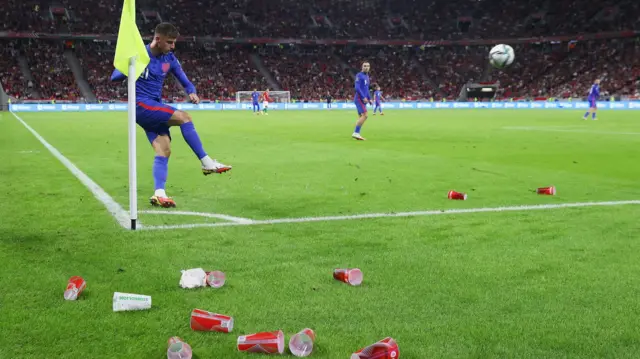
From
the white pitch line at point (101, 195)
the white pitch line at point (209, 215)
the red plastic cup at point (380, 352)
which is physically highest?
the red plastic cup at point (380, 352)

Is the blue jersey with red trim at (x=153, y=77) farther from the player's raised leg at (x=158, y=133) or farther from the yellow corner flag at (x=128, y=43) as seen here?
the yellow corner flag at (x=128, y=43)

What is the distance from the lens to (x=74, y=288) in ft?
11.8

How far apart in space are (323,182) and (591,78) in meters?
56.9

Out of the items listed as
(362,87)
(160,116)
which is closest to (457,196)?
(160,116)

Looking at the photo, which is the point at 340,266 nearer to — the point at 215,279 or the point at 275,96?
the point at 215,279

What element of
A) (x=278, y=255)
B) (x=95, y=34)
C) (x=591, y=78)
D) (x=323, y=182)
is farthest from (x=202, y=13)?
(x=278, y=255)

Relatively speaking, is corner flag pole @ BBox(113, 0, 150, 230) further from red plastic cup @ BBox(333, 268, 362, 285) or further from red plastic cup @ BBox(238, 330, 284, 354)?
red plastic cup @ BBox(238, 330, 284, 354)

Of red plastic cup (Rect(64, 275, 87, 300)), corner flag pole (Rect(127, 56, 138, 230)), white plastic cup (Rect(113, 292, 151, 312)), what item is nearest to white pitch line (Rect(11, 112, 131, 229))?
corner flag pole (Rect(127, 56, 138, 230))

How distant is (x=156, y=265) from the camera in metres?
4.38

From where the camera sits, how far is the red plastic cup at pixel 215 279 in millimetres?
3877

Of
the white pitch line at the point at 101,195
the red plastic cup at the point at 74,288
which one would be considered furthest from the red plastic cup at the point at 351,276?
the white pitch line at the point at 101,195

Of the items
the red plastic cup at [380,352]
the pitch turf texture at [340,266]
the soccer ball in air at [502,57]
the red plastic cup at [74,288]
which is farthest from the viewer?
the soccer ball in air at [502,57]

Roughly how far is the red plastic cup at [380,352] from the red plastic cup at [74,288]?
175cm

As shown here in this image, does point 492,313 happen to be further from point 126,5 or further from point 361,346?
point 126,5
